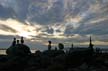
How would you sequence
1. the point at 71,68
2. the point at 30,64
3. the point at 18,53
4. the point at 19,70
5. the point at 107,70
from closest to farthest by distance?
the point at 107,70, the point at 71,68, the point at 19,70, the point at 30,64, the point at 18,53

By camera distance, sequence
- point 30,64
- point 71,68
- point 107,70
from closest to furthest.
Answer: point 107,70
point 71,68
point 30,64

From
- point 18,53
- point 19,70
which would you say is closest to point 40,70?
point 19,70

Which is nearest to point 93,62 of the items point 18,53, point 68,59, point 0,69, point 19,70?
point 68,59

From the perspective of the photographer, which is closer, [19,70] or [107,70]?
[107,70]

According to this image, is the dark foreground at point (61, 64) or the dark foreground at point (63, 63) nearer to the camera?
the dark foreground at point (61, 64)

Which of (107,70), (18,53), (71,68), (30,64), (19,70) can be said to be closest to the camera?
(107,70)

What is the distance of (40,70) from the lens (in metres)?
42.0

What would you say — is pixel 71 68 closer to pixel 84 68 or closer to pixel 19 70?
pixel 84 68

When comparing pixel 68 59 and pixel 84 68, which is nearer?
pixel 84 68

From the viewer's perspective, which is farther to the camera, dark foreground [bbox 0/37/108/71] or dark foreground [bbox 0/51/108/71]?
dark foreground [bbox 0/37/108/71]

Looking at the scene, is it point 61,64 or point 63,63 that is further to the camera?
point 63,63

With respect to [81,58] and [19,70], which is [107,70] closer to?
[81,58]

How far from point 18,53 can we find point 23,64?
10.8m

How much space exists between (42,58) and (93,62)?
10417 mm
